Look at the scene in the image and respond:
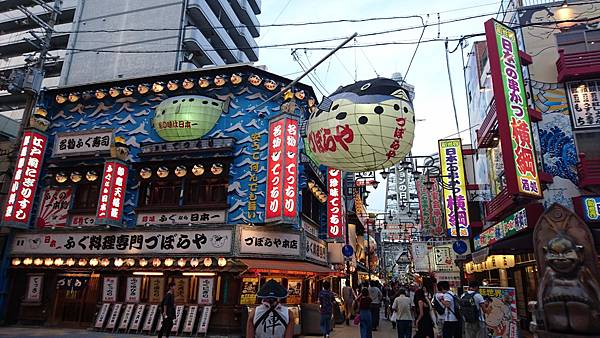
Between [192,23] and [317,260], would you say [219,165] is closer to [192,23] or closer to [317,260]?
[317,260]

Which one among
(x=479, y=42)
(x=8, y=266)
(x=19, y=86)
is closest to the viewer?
(x=8, y=266)

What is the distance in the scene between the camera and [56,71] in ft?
128

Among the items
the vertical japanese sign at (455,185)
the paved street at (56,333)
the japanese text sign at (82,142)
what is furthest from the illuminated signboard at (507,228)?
the japanese text sign at (82,142)

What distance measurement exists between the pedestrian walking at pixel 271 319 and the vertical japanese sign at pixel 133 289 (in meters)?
11.9

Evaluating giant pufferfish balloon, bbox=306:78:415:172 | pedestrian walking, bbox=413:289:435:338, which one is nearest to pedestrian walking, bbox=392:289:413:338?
pedestrian walking, bbox=413:289:435:338

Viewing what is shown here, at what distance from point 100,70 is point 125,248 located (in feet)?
64.6

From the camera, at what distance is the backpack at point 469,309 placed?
9.43m

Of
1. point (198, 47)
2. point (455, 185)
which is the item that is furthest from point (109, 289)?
point (198, 47)

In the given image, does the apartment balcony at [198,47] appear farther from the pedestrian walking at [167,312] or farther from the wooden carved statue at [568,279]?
the wooden carved statue at [568,279]

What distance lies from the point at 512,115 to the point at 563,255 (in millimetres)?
8288

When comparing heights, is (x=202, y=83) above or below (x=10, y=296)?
above

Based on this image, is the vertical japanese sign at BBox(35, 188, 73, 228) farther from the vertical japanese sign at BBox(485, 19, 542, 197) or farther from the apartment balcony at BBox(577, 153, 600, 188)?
the apartment balcony at BBox(577, 153, 600, 188)

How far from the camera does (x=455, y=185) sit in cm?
2170

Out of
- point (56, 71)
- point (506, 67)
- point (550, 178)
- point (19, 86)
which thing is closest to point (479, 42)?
point (506, 67)
